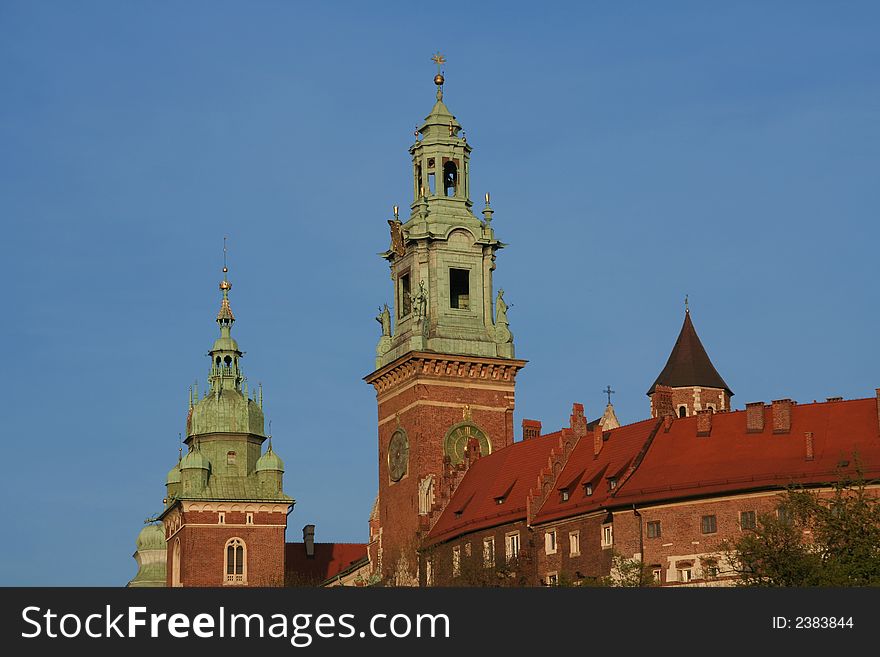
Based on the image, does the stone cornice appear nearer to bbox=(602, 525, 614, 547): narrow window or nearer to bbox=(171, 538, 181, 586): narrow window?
bbox=(602, 525, 614, 547): narrow window

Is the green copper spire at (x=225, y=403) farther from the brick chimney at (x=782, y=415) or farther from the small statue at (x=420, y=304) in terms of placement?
the brick chimney at (x=782, y=415)

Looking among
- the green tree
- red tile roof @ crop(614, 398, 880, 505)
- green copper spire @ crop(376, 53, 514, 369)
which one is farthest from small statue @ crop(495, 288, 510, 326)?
the green tree

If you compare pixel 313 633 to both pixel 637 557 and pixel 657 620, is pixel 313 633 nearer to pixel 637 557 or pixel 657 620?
pixel 657 620

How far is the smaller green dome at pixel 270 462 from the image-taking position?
5965 inches

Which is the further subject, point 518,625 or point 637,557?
point 637,557

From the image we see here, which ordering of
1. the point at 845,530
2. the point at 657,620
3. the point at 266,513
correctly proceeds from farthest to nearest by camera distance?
the point at 266,513 → the point at 845,530 → the point at 657,620

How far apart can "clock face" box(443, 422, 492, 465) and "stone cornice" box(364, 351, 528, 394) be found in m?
2.80

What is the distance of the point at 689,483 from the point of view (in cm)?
10156

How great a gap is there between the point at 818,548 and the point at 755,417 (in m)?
18.3

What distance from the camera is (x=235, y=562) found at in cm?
14762

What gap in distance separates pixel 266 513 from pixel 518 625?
99492 millimetres

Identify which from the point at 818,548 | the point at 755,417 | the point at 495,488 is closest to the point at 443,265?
the point at 495,488

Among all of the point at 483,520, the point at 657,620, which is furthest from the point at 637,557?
the point at 657,620

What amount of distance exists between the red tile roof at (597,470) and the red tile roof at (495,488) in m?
2.00
